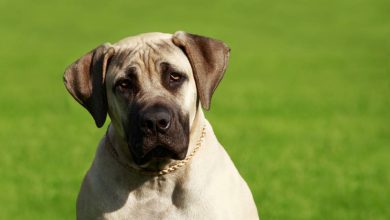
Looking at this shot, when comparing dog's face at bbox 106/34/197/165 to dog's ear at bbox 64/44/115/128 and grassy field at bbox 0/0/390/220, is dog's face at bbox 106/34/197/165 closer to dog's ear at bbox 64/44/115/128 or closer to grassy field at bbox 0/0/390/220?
dog's ear at bbox 64/44/115/128

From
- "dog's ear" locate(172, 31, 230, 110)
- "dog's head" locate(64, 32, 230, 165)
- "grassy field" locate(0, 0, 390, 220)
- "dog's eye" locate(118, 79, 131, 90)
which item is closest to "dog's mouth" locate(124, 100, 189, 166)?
"dog's head" locate(64, 32, 230, 165)

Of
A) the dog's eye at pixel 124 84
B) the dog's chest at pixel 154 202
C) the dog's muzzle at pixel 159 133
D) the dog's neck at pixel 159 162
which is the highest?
the dog's eye at pixel 124 84

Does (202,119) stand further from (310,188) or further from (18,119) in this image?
(18,119)

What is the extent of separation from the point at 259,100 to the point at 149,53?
11175 millimetres

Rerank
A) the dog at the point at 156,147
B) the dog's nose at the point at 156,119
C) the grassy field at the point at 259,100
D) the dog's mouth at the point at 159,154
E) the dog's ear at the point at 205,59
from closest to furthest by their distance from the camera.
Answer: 1. the dog's nose at the point at 156,119
2. the dog's mouth at the point at 159,154
3. the dog at the point at 156,147
4. the dog's ear at the point at 205,59
5. the grassy field at the point at 259,100

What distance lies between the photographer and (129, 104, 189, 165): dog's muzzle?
5.99 m

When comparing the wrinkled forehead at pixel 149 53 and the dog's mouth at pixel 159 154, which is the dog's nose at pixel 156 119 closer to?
the dog's mouth at pixel 159 154

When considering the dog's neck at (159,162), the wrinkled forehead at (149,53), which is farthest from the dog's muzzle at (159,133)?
the wrinkled forehead at (149,53)

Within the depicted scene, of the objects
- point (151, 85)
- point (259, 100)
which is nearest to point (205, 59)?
point (151, 85)

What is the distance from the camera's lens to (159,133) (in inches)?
237

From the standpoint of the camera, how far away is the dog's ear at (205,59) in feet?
20.9

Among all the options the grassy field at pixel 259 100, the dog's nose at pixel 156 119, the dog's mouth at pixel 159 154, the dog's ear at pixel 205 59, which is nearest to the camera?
the dog's nose at pixel 156 119

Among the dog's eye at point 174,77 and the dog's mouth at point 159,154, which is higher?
the dog's eye at point 174,77

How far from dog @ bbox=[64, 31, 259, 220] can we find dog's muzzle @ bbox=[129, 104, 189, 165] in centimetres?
1
